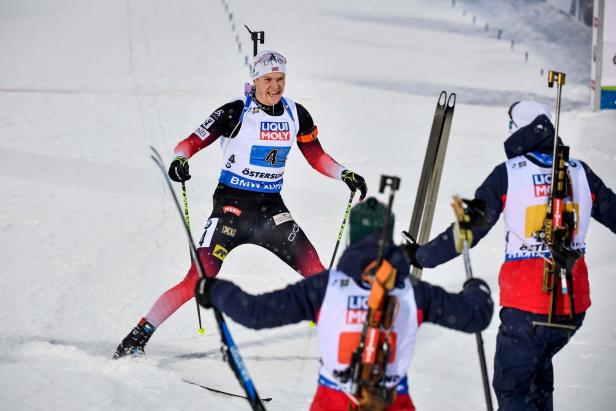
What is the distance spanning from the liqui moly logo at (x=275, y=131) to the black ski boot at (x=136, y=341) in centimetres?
147

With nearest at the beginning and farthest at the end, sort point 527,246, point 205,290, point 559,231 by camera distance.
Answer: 1. point 205,290
2. point 559,231
3. point 527,246

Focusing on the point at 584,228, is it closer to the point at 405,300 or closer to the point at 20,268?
the point at 405,300

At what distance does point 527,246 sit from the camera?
4.68 meters

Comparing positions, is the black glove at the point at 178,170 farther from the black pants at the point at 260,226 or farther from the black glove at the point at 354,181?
the black glove at the point at 354,181

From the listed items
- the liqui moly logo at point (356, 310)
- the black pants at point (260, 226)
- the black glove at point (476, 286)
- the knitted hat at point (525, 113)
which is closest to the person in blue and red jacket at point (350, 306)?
the liqui moly logo at point (356, 310)

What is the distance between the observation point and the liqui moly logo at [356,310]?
3523 mm

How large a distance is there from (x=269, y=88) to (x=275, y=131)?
29 cm

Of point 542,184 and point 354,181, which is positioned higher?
point 354,181

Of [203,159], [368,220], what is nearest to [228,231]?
[368,220]

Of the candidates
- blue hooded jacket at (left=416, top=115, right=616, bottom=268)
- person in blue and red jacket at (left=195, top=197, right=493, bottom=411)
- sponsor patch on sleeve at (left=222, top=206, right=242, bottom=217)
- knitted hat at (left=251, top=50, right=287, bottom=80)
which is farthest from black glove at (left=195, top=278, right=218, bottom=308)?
knitted hat at (left=251, top=50, right=287, bottom=80)

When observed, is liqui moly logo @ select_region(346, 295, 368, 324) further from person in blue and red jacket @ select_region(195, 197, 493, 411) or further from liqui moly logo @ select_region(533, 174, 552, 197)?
liqui moly logo @ select_region(533, 174, 552, 197)

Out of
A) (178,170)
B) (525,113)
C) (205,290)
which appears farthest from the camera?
(178,170)

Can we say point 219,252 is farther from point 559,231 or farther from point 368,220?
point 368,220

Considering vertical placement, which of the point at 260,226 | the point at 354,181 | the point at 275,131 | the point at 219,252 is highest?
the point at 275,131
